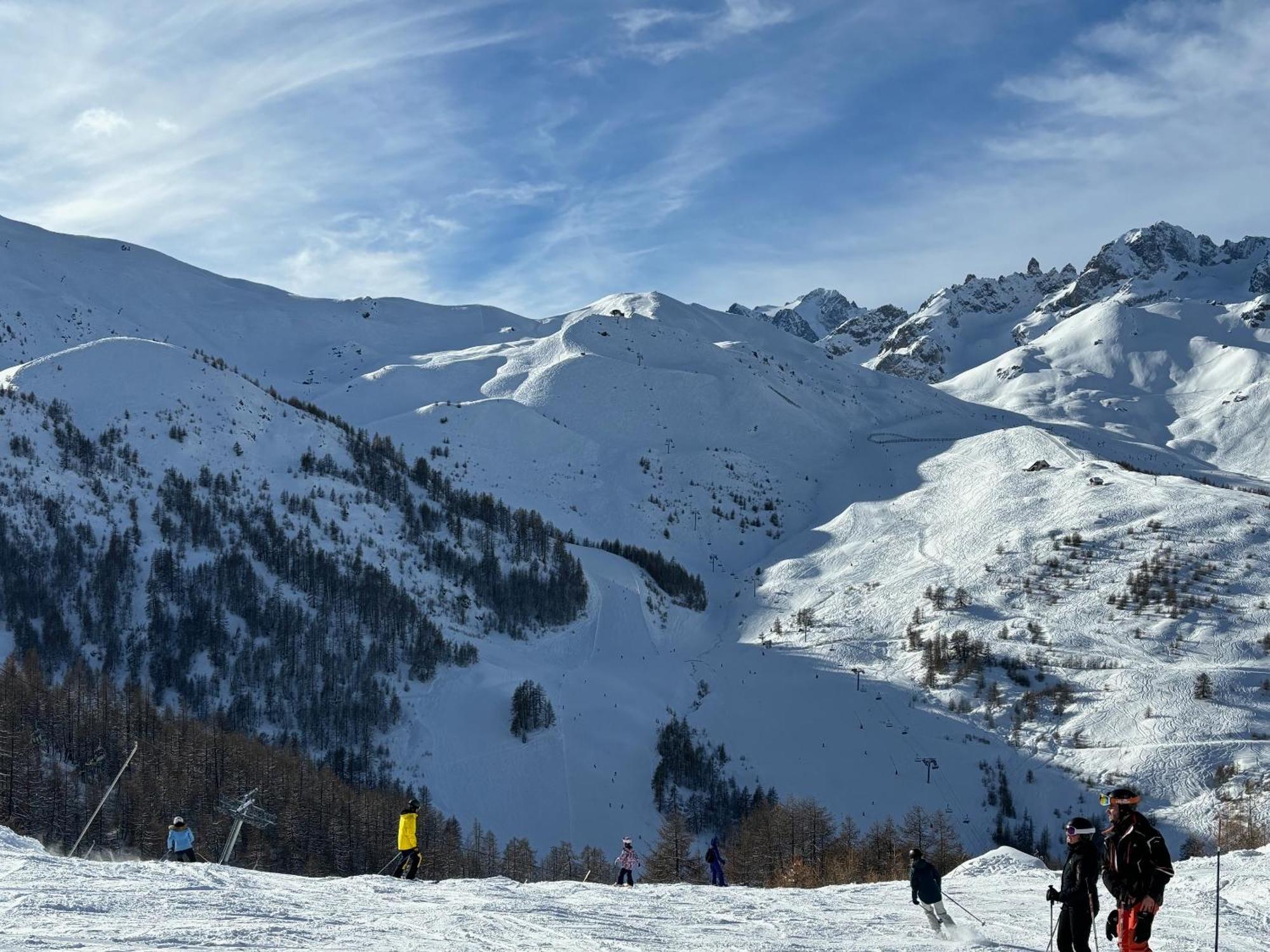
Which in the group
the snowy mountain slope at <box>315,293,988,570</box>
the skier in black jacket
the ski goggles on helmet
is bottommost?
the skier in black jacket

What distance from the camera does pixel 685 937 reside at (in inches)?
632

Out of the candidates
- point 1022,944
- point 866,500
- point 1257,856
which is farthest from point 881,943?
point 866,500

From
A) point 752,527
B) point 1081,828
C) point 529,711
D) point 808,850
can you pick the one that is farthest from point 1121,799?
point 752,527

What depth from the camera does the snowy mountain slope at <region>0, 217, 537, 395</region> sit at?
141m

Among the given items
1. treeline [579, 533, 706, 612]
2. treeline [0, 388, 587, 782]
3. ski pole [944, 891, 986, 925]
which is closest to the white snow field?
ski pole [944, 891, 986, 925]

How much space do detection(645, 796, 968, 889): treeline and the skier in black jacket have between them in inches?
1114

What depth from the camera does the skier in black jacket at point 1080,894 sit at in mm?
12133

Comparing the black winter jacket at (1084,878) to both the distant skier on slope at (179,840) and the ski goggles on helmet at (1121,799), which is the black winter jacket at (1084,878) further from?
the distant skier on slope at (179,840)

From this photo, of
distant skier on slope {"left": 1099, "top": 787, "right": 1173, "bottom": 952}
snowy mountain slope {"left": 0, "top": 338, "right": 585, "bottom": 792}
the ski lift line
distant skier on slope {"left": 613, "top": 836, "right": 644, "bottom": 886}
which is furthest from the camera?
snowy mountain slope {"left": 0, "top": 338, "right": 585, "bottom": 792}

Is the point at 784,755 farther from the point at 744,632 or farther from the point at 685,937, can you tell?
the point at 685,937

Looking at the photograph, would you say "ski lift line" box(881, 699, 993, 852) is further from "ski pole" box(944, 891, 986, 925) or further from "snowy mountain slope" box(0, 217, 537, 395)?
"snowy mountain slope" box(0, 217, 537, 395)

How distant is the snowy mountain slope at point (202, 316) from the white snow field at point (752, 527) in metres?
0.77

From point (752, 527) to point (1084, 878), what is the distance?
101 meters

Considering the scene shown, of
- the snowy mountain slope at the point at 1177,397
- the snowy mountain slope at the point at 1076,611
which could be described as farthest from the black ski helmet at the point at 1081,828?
the snowy mountain slope at the point at 1177,397
